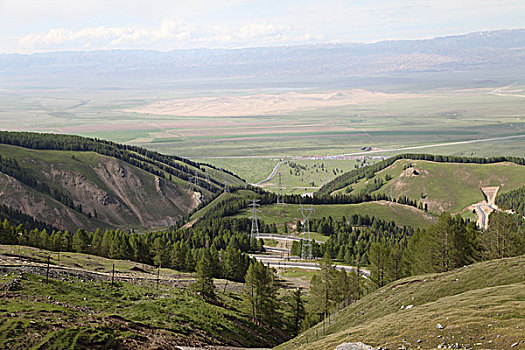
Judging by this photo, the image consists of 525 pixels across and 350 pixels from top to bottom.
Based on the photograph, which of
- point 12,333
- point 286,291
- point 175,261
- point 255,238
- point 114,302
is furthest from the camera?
point 255,238

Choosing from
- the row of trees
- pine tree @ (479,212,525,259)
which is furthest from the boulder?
pine tree @ (479,212,525,259)

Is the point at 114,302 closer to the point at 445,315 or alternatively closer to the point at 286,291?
the point at 445,315

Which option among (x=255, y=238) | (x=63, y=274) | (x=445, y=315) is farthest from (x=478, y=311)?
(x=255, y=238)

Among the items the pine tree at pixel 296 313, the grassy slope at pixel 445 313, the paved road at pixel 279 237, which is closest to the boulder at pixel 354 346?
the grassy slope at pixel 445 313

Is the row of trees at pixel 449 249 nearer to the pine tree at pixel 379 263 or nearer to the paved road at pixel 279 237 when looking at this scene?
the pine tree at pixel 379 263

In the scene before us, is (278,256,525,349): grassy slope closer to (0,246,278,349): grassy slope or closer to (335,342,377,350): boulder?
(335,342,377,350): boulder

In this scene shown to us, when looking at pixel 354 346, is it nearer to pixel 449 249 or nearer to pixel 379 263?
pixel 449 249

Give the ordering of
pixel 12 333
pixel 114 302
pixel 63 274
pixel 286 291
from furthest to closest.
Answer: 1. pixel 286 291
2. pixel 63 274
3. pixel 114 302
4. pixel 12 333

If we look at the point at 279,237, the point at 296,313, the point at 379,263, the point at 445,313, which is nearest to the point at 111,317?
the point at 445,313
